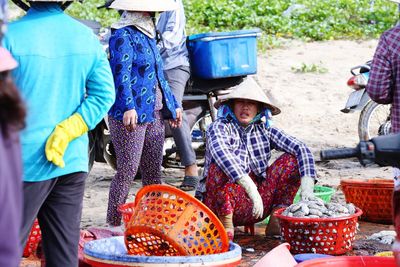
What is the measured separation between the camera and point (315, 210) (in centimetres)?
605

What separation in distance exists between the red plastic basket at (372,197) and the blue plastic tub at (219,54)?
6.38 ft

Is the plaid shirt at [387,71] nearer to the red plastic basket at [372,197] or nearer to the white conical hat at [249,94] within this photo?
the white conical hat at [249,94]

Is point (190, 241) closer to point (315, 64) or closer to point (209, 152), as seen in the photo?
point (209, 152)

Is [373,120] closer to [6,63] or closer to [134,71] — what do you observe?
[134,71]

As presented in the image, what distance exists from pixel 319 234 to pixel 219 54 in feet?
9.99

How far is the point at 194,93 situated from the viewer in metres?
9.02

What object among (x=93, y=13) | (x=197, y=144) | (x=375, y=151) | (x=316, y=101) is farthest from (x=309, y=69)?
(x=375, y=151)

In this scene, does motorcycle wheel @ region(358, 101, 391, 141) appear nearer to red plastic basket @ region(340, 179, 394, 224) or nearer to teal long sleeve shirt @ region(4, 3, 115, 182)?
red plastic basket @ region(340, 179, 394, 224)

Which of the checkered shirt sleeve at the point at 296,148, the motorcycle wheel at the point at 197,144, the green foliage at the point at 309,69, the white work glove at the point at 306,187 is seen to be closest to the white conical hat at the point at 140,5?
the checkered shirt sleeve at the point at 296,148

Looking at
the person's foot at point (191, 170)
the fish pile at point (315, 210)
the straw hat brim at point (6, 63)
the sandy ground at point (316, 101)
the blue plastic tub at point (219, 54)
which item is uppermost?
the straw hat brim at point (6, 63)

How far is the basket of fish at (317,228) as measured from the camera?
19.7ft

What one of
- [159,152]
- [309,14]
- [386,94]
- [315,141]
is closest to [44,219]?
[386,94]

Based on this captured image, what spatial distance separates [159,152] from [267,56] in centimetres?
776

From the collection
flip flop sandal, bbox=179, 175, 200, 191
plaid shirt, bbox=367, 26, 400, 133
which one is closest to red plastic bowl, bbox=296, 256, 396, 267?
plaid shirt, bbox=367, 26, 400, 133
